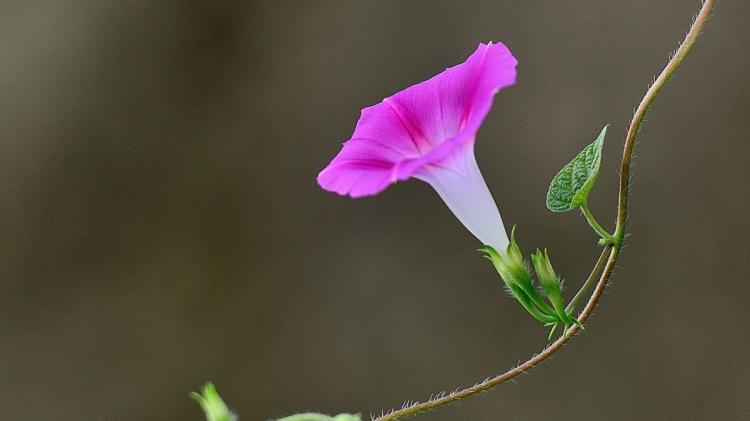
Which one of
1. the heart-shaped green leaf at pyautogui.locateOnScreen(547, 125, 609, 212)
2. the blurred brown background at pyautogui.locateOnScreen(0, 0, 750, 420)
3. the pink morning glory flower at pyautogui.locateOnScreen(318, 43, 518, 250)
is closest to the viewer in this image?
the pink morning glory flower at pyautogui.locateOnScreen(318, 43, 518, 250)

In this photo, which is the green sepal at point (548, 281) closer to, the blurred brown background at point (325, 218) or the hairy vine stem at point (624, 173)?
the hairy vine stem at point (624, 173)

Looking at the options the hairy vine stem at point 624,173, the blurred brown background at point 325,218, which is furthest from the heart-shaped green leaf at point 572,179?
the blurred brown background at point 325,218

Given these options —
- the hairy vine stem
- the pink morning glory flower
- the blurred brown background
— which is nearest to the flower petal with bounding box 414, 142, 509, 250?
the pink morning glory flower

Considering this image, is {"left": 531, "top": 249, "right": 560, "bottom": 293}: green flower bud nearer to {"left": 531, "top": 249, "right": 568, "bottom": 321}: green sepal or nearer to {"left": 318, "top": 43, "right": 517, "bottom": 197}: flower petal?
{"left": 531, "top": 249, "right": 568, "bottom": 321}: green sepal

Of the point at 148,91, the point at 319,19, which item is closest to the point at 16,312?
the point at 148,91

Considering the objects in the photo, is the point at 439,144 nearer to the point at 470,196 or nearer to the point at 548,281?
the point at 470,196

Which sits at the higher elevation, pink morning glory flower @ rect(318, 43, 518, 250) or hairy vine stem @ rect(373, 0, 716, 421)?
pink morning glory flower @ rect(318, 43, 518, 250)
